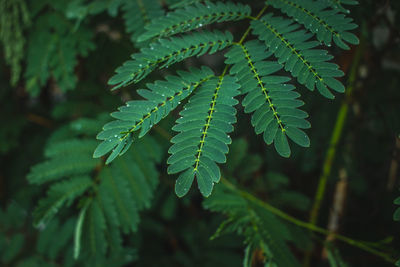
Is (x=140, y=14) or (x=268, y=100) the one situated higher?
(x=140, y=14)

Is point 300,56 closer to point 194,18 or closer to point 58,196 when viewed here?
point 194,18

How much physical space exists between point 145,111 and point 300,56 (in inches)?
16.8

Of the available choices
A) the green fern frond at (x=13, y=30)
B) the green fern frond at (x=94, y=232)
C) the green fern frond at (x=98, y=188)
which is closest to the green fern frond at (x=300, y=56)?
the green fern frond at (x=98, y=188)

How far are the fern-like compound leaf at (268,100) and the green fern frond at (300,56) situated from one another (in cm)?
3

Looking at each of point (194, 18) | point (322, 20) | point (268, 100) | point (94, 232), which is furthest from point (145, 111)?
point (94, 232)

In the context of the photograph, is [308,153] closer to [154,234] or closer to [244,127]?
[244,127]

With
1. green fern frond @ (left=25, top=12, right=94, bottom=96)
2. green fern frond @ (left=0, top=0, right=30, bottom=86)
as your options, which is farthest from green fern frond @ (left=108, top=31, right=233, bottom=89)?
green fern frond @ (left=0, top=0, right=30, bottom=86)

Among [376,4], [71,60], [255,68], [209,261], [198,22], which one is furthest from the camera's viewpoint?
[209,261]

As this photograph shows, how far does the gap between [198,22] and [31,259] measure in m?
1.53

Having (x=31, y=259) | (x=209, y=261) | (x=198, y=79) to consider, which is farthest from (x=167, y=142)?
(x=31, y=259)

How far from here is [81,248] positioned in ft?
4.66

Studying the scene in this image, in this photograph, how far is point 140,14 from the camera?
143 centimetres

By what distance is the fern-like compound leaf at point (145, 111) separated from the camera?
2.70 feet

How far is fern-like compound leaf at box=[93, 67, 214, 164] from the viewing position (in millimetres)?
823
